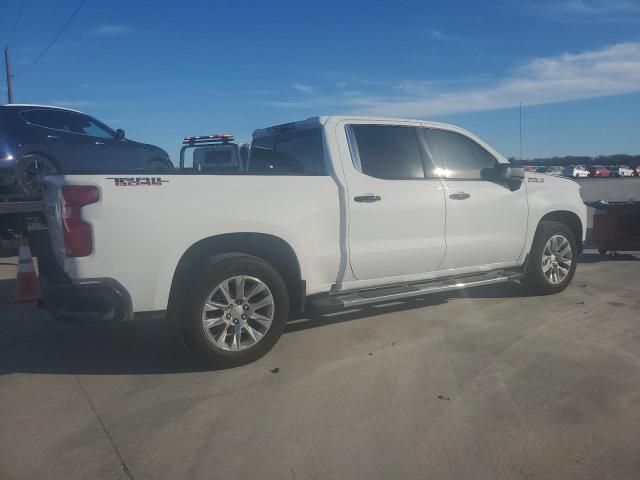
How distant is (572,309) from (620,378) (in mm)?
1960

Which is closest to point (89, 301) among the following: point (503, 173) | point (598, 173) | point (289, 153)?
point (289, 153)

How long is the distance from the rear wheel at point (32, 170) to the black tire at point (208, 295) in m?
4.53

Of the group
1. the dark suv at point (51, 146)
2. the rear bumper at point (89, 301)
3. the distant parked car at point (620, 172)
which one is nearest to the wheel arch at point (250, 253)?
the rear bumper at point (89, 301)

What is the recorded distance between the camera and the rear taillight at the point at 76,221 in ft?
11.8

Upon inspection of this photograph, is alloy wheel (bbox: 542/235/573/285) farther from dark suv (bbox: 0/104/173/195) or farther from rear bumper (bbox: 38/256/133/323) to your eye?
dark suv (bbox: 0/104/173/195)

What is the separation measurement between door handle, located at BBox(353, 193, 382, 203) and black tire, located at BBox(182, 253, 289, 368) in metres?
0.96

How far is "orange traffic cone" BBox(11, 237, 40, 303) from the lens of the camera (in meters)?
6.32

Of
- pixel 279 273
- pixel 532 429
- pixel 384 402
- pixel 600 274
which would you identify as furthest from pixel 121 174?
pixel 600 274

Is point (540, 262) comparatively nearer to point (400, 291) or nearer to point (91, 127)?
point (400, 291)

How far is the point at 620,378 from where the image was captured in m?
3.91

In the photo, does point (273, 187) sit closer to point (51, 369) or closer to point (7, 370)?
point (51, 369)

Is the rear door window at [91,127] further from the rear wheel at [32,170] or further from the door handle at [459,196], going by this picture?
the door handle at [459,196]

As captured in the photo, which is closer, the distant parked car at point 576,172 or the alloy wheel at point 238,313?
the alloy wheel at point 238,313

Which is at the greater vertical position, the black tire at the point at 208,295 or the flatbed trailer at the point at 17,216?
the flatbed trailer at the point at 17,216
